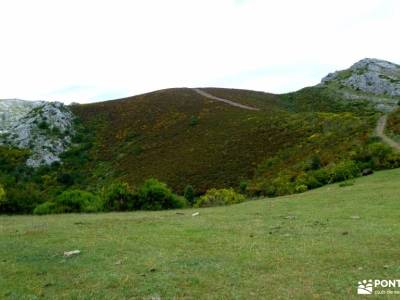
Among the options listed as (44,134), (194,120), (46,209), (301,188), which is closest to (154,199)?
(46,209)

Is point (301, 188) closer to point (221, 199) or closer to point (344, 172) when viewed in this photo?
point (344, 172)

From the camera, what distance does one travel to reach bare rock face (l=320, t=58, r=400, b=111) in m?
95.1

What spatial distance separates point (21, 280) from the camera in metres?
10.6

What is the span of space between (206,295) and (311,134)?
46739mm

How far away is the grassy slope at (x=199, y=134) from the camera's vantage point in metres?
49.7

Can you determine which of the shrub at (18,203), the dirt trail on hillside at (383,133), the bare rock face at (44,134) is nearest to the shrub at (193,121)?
the bare rock face at (44,134)

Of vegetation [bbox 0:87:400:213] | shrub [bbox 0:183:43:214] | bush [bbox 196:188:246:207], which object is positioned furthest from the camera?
shrub [bbox 0:183:43:214]

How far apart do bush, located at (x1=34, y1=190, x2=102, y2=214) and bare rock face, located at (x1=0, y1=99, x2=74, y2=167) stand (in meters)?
34.2

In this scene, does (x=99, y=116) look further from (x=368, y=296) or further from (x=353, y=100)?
(x=368, y=296)

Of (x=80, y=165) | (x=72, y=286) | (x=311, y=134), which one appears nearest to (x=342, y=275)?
(x=72, y=286)

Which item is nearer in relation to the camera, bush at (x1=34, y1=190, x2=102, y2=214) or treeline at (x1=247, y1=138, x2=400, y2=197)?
bush at (x1=34, y1=190, x2=102, y2=214)

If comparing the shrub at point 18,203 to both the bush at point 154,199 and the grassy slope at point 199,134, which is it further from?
the grassy slope at point 199,134

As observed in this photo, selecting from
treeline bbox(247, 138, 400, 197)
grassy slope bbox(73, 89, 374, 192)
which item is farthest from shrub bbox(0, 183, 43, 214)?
treeline bbox(247, 138, 400, 197)

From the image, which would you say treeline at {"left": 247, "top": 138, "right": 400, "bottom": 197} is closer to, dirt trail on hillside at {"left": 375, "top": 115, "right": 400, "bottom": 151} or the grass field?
dirt trail on hillside at {"left": 375, "top": 115, "right": 400, "bottom": 151}
